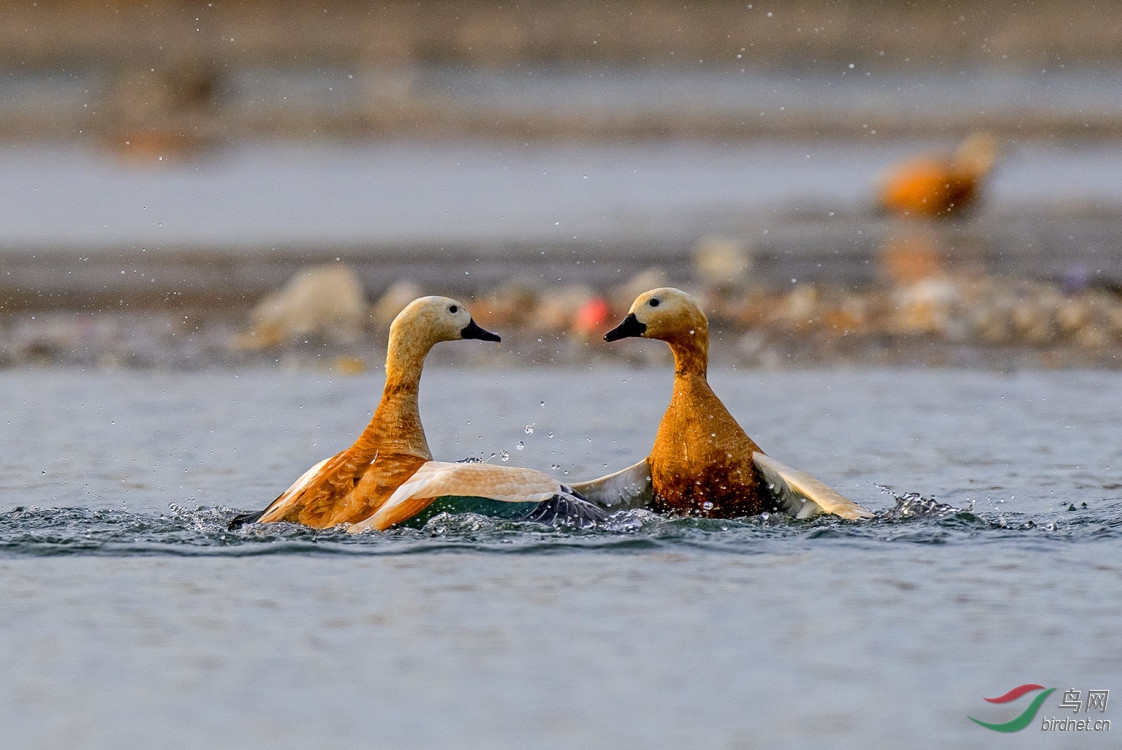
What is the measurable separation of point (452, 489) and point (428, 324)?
114 centimetres

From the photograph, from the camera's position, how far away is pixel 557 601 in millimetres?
6680

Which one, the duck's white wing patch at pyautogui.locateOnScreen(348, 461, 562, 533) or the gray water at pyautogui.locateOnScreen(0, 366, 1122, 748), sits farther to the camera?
the duck's white wing patch at pyautogui.locateOnScreen(348, 461, 562, 533)

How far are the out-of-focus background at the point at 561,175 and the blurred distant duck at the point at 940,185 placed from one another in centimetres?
4

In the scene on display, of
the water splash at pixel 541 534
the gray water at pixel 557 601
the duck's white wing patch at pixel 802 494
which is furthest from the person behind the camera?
the duck's white wing patch at pixel 802 494

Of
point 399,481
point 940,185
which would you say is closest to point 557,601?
point 399,481

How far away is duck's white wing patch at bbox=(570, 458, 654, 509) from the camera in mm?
8461

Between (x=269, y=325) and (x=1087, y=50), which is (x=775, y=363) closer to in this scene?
(x=269, y=325)

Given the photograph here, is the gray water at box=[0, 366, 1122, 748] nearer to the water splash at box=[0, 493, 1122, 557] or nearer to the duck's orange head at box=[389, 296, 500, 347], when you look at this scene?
the water splash at box=[0, 493, 1122, 557]

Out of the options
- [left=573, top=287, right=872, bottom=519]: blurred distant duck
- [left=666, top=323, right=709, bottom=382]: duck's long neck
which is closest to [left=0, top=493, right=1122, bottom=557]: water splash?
[left=573, top=287, right=872, bottom=519]: blurred distant duck

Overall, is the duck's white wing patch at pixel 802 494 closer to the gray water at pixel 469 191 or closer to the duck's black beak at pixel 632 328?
the duck's black beak at pixel 632 328

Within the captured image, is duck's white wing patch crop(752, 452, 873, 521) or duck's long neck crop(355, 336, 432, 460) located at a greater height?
duck's long neck crop(355, 336, 432, 460)

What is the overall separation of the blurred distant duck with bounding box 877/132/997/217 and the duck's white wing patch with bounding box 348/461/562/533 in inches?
581

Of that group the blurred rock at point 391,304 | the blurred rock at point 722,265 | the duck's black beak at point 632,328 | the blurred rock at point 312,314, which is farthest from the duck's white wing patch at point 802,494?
the blurred rock at point 722,265

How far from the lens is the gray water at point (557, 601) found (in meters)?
5.41
